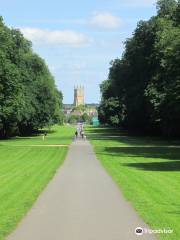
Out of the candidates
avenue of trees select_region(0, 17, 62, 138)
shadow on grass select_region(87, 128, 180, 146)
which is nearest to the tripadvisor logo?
avenue of trees select_region(0, 17, 62, 138)

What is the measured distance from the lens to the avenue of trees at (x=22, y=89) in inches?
2525

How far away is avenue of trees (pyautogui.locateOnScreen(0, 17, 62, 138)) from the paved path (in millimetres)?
43716

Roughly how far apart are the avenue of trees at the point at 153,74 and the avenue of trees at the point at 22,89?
1199 centimetres

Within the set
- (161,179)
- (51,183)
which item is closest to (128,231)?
(51,183)

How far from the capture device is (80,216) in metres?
13.7

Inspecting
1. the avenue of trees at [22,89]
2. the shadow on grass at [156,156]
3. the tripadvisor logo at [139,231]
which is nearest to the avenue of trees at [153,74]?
the shadow on grass at [156,156]

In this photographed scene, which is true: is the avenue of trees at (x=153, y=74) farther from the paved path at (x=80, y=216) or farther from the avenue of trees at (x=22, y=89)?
the paved path at (x=80, y=216)

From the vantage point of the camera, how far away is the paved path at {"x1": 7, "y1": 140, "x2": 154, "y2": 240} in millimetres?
11461

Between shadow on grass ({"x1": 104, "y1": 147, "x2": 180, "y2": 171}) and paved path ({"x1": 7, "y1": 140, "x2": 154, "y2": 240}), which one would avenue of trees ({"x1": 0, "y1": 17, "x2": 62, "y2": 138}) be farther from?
paved path ({"x1": 7, "y1": 140, "x2": 154, "y2": 240})

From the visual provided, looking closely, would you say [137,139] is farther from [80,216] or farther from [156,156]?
[80,216]

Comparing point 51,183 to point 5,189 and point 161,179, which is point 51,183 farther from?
point 161,179

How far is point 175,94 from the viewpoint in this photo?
4806cm

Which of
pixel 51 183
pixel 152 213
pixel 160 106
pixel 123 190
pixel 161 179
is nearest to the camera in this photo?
pixel 152 213

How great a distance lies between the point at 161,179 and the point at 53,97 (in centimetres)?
7902
